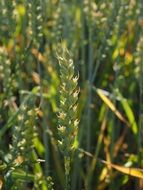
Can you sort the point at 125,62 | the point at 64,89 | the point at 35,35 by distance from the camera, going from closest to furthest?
the point at 64,89 → the point at 35,35 → the point at 125,62

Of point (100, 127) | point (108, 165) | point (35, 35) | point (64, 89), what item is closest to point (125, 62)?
point (100, 127)

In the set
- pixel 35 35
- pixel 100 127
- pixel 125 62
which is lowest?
pixel 100 127

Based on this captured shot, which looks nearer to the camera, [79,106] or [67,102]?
[67,102]

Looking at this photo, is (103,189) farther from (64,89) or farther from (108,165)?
(64,89)

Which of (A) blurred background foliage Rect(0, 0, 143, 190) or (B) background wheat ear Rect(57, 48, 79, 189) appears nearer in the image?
(B) background wheat ear Rect(57, 48, 79, 189)

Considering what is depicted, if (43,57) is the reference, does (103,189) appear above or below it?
below

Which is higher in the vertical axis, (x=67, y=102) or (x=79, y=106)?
(x=67, y=102)

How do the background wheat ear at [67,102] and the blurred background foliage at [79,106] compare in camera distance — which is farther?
the blurred background foliage at [79,106]

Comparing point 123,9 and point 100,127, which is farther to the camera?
point 100,127
